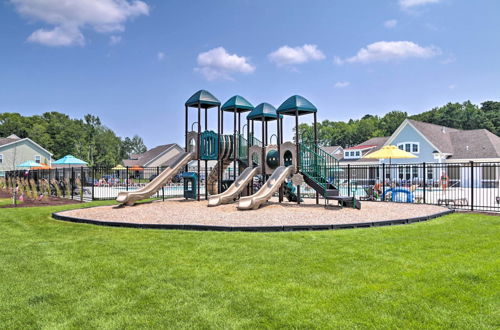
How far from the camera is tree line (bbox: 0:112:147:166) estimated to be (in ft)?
237

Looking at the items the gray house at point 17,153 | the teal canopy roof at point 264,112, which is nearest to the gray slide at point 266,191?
the teal canopy roof at point 264,112

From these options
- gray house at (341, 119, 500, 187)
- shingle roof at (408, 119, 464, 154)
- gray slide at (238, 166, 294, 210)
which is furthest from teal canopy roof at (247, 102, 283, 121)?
shingle roof at (408, 119, 464, 154)

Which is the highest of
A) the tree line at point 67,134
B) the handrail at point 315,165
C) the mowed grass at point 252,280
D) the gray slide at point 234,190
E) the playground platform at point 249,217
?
the tree line at point 67,134

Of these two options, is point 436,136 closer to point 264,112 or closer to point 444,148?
point 444,148

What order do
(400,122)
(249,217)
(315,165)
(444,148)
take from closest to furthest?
(249,217), (315,165), (444,148), (400,122)

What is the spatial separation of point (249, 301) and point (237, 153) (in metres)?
13.2

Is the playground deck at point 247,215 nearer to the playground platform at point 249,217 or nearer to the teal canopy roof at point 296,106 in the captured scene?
the playground platform at point 249,217

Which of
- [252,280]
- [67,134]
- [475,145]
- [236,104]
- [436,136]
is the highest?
[67,134]

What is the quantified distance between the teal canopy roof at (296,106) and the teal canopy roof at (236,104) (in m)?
2.56

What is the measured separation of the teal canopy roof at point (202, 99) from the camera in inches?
652

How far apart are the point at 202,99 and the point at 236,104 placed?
5.23 feet

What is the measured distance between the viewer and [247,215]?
36.9ft

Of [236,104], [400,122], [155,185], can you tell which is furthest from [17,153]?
[400,122]

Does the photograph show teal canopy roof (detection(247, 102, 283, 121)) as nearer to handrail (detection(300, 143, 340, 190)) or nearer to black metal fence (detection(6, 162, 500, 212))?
handrail (detection(300, 143, 340, 190))
